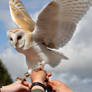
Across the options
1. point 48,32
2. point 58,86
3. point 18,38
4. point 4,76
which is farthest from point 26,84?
point 4,76

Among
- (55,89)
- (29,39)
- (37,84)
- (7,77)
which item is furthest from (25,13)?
(7,77)

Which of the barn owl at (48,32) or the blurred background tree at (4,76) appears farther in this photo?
the blurred background tree at (4,76)

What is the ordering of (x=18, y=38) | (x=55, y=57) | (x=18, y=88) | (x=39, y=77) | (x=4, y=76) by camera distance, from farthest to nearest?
→ (x=4, y=76) → (x=55, y=57) → (x=18, y=38) → (x=18, y=88) → (x=39, y=77)

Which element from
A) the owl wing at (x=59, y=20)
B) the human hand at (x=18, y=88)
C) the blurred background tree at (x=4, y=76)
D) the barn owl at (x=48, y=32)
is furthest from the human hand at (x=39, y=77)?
the blurred background tree at (x=4, y=76)

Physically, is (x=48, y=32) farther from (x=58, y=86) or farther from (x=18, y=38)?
(x=58, y=86)

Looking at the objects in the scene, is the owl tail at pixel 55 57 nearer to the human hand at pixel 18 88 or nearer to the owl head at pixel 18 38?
the owl head at pixel 18 38

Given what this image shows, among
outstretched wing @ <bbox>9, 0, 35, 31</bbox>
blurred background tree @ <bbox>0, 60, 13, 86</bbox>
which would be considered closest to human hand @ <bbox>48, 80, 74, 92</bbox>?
outstretched wing @ <bbox>9, 0, 35, 31</bbox>

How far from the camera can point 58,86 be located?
6.35 ft

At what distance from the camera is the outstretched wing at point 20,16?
267 centimetres

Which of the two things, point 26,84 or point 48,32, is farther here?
point 48,32

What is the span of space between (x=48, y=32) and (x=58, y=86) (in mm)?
799

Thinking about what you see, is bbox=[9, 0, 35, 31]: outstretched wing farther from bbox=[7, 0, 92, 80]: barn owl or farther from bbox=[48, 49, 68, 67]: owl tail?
bbox=[48, 49, 68, 67]: owl tail

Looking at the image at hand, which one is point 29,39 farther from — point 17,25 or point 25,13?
point 25,13

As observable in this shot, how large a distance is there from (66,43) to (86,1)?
47 centimetres
